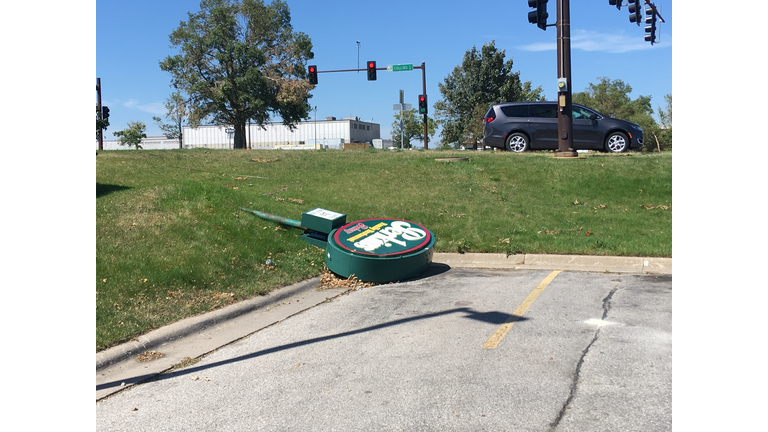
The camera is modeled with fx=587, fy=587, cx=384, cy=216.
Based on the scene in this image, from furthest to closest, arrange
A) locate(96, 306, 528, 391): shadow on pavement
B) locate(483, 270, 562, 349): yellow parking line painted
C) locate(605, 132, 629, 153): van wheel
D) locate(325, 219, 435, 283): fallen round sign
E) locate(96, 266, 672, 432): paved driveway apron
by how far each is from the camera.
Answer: locate(605, 132, 629, 153): van wheel → locate(325, 219, 435, 283): fallen round sign → locate(483, 270, 562, 349): yellow parking line painted → locate(96, 306, 528, 391): shadow on pavement → locate(96, 266, 672, 432): paved driveway apron

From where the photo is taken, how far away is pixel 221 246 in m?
8.52

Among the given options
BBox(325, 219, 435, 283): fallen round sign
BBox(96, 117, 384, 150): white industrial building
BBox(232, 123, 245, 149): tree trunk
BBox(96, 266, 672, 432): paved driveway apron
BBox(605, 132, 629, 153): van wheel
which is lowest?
BBox(96, 266, 672, 432): paved driveway apron

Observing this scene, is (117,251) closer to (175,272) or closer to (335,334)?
(175,272)

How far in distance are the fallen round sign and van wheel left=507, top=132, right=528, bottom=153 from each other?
1128 cm

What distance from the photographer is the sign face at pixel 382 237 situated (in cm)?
831

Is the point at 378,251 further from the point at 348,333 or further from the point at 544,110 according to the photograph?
the point at 544,110

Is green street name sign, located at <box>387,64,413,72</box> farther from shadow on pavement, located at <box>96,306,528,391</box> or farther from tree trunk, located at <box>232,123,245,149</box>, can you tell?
shadow on pavement, located at <box>96,306,528,391</box>

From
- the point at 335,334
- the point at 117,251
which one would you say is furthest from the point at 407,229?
the point at 117,251

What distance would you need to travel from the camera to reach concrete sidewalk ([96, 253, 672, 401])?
5.10 metres

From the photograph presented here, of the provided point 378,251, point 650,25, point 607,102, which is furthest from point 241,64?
point 607,102

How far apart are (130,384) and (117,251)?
3.20 meters

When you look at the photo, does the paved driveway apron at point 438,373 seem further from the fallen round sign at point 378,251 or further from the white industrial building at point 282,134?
the white industrial building at point 282,134

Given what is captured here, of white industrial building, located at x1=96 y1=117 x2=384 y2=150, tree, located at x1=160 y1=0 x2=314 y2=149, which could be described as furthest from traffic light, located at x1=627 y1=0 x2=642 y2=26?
white industrial building, located at x1=96 y1=117 x2=384 y2=150

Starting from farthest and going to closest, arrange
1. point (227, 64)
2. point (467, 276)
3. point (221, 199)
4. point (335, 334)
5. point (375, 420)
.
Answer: point (227, 64) < point (221, 199) < point (467, 276) < point (335, 334) < point (375, 420)
